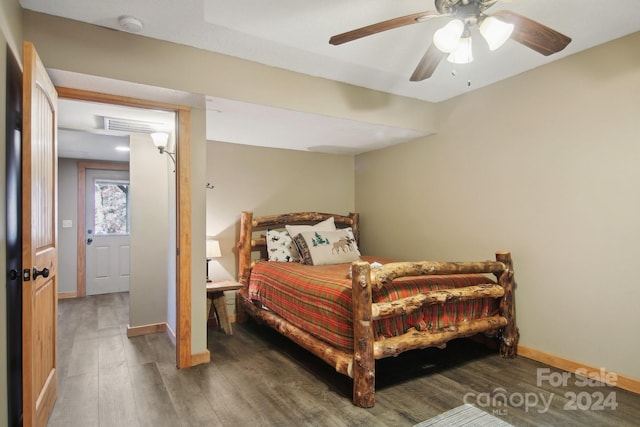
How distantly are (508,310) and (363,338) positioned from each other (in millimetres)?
1487

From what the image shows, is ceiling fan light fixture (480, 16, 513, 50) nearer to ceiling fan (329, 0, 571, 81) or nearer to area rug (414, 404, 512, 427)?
ceiling fan (329, 0, 571, 81)

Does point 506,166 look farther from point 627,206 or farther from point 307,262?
point 307,262

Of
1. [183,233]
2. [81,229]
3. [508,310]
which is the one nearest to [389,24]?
[183,233]

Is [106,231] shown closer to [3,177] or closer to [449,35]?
[3,177]

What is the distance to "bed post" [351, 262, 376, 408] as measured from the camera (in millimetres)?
2270

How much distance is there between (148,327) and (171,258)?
879 mm

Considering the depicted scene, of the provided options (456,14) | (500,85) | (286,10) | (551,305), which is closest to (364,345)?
(551,305)

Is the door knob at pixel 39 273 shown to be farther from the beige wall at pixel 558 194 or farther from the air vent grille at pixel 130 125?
the beige wall at pixel 558 194

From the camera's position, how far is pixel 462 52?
2.06 metres

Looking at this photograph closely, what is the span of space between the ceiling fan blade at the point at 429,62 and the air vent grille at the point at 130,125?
2362 mm

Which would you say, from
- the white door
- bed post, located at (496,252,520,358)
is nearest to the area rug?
bed post, located at (496,252,520,358)

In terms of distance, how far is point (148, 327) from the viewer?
3.80 metres

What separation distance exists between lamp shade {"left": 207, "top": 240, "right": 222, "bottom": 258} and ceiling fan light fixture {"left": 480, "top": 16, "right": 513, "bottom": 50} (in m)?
3.07

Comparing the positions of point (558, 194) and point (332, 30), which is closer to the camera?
point (332, 30)
